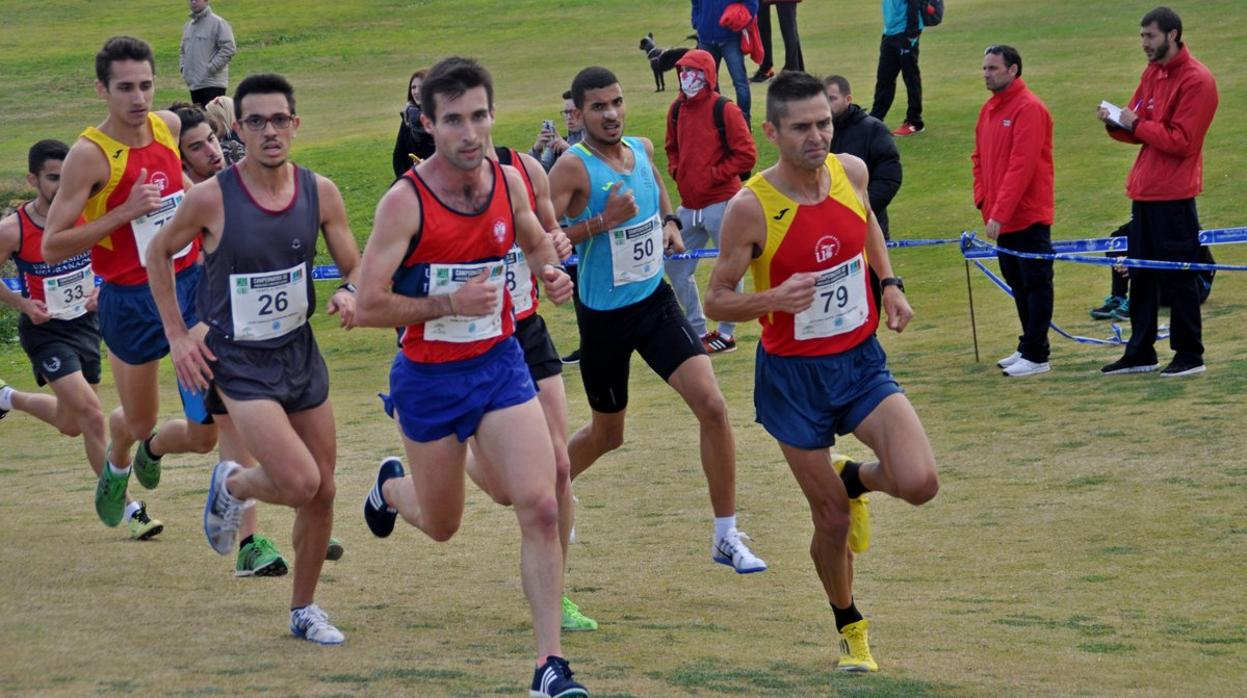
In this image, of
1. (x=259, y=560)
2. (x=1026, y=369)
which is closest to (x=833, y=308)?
(x=259, y=560)

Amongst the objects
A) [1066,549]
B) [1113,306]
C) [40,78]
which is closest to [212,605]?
[1066,549]

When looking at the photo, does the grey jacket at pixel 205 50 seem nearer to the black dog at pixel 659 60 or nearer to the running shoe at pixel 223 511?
the black dog at pixel 659 60

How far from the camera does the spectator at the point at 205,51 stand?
20.0 metres

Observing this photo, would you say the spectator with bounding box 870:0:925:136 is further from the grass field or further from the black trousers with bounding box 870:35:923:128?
the grass field

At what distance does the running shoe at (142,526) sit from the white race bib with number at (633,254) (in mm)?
2925

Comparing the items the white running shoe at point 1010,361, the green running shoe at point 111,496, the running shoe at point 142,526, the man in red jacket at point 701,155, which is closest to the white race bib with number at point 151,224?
the green running shoe at point 111,496

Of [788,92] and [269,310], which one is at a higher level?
[788,92]

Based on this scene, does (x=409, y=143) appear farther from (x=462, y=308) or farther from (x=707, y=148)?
(x=462, y=308)

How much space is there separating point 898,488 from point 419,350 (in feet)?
6.11

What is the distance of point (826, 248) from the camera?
6547 millimetres

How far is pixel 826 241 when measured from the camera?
21.4ft

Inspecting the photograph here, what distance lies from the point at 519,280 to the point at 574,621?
1598 millimetres

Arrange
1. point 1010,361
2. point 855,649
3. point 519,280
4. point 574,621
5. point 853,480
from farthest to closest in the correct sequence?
point 1010,361 < point 519,280 < point 574,621 < point 853,480 < point 855,649

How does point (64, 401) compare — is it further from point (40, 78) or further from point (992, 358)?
point (40, 78)
